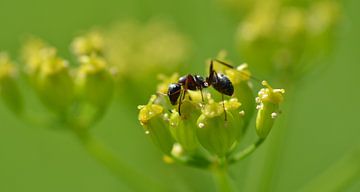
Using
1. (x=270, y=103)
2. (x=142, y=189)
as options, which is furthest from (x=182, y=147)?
(x=142, y=189)

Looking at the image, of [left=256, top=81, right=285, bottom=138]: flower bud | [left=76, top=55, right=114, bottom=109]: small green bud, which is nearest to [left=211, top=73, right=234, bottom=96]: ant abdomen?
[left=256, top=81, right=285, bottom=138]: flower bud

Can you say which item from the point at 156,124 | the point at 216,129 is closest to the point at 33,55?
the point at 156,124

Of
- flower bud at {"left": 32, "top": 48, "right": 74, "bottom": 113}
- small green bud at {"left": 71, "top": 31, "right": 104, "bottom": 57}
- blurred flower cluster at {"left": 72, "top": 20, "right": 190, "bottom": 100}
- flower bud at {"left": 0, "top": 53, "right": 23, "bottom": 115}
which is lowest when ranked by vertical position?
→ flower bud at {"left": 32, "top": 48, "right": 74, "bottom": 113}

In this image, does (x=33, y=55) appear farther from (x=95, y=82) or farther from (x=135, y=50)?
(x=135, y=50)

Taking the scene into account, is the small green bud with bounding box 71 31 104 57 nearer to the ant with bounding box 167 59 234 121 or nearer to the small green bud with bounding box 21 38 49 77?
the small green bud with bounding box 21 38 49 77

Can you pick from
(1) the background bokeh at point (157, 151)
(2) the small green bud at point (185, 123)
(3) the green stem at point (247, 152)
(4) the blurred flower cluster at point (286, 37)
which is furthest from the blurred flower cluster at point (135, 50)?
(3) the green stem at point (247, 152)

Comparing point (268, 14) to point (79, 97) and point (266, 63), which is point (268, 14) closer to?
point (266, 63)
